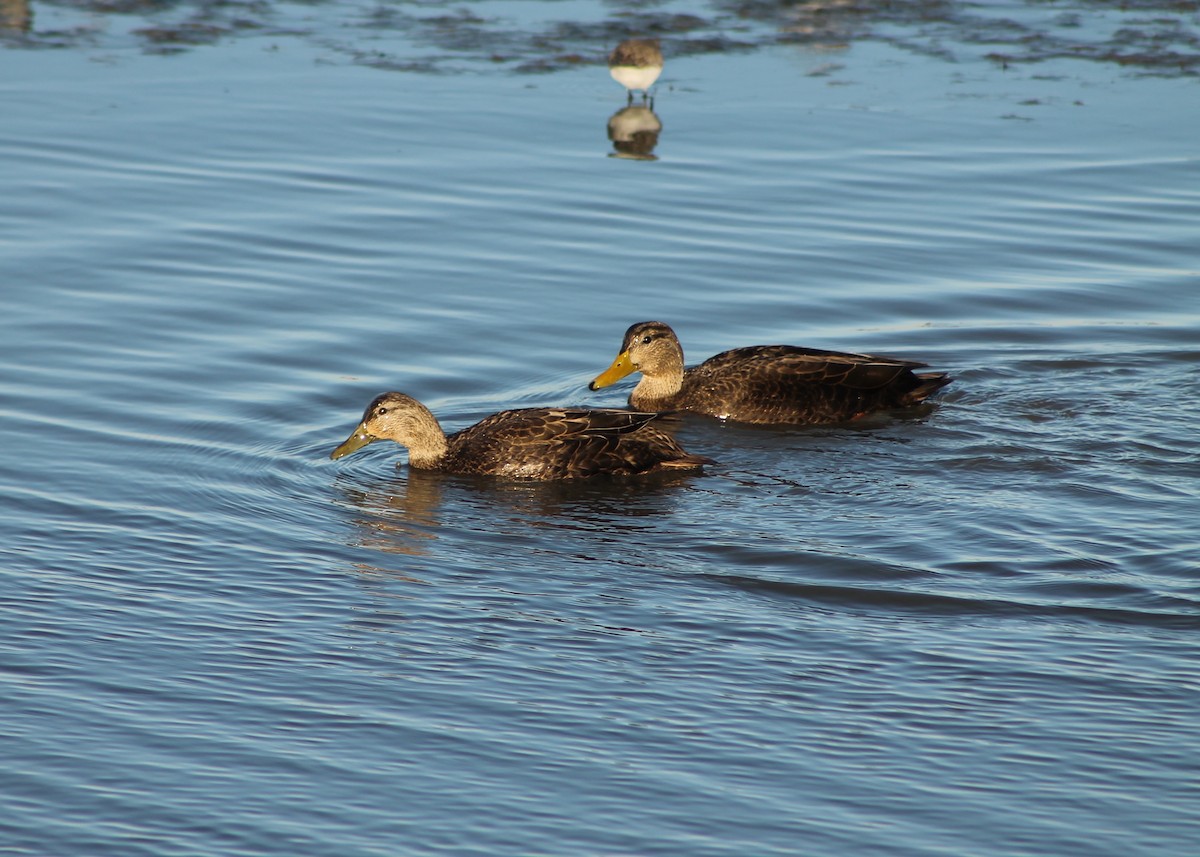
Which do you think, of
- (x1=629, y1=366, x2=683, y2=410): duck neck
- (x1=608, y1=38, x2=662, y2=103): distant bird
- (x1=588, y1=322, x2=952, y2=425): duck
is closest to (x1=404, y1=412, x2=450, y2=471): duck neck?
(x1=588, y1=322, x2=952, y2=425): duck

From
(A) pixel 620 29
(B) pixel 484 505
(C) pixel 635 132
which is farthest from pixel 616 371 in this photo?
(A) pixel 620 29

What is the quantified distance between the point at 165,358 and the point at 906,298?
553 cm

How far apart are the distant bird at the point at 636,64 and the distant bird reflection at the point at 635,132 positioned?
30 centimetres

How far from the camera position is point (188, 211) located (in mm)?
15234

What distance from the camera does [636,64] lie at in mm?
18922

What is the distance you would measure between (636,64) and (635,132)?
99 cm

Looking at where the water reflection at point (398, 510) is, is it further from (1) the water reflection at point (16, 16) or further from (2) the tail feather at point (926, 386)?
(1) the water reflection at point (16, 16)

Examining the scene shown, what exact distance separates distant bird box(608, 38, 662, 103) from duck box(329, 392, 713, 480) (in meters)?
8.82

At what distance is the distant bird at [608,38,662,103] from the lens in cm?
1894

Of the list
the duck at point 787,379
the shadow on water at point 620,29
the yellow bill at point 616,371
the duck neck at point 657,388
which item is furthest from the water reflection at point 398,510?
the shadow on water at point 620,29

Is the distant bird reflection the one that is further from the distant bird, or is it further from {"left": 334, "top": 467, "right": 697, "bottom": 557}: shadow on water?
{"left": 334, "top": 467, "right": 697, "bottom": 557}: shadow on water

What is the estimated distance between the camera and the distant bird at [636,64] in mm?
18938

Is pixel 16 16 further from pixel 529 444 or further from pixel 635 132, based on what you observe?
pixel 529 444

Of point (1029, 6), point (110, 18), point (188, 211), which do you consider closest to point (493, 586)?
point (188, 211)
